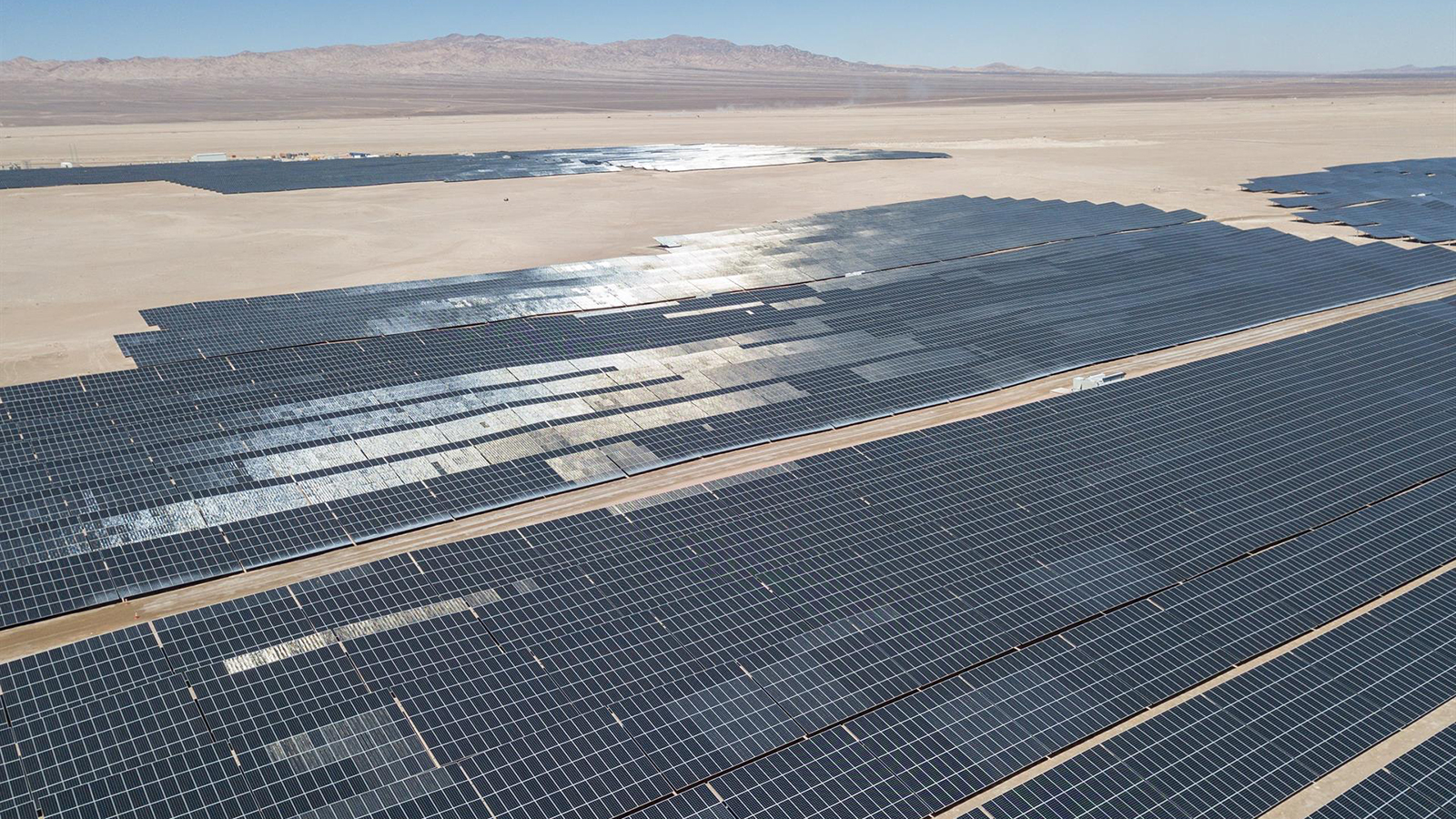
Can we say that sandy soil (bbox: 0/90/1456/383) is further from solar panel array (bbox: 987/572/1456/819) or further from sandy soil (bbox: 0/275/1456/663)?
solar panel array (bbox: 987/572/1456/819)

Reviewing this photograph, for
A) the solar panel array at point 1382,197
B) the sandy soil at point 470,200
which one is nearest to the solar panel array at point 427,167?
the sandy soil at point 470,200

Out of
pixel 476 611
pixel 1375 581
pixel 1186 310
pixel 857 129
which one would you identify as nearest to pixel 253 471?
pixel 476 611

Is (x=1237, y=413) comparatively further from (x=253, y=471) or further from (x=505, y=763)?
(x=253, y=471)

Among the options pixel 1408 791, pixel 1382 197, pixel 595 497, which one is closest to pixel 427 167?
pixel 595 497

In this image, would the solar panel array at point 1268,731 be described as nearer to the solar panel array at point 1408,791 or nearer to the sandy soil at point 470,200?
the solar panel array at point 1408,791

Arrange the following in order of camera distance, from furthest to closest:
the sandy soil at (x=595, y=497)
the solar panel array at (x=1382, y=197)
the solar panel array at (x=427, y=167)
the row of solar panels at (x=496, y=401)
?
1. the solar panel array at (x=427, y=167)
2. the solar panel array at (x=1382, y=197)
3. the row of solar panels at (x=496, y=401)
4. the sandy soil at (x=595, y=497)
